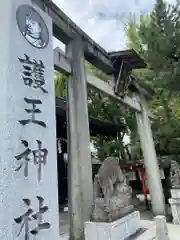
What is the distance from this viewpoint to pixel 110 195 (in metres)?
3.75

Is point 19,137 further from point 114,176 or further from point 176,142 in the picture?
point 176,142

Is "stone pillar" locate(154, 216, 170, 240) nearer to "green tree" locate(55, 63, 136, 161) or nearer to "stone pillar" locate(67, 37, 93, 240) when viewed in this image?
"stone pillar" locate(67, 37, 93, 240)

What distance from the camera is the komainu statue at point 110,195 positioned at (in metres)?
3.55

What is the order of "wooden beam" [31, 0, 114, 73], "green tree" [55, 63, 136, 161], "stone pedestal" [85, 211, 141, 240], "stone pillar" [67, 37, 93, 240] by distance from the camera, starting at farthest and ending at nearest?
"green tree" [55, 63, 136, 161], "wooden beam" [31, 0, 114, 73], "stone pillar" [67, 37, 93, 240], "stone pedestal" [85, 211, 141, 240]

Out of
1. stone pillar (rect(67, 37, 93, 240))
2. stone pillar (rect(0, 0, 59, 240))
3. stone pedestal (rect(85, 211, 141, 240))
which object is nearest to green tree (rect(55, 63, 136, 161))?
stone pillar (rect(67, 37, 93, 240))

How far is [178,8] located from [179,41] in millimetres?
922

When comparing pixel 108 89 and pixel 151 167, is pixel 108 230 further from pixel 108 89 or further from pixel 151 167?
pixel 151 167

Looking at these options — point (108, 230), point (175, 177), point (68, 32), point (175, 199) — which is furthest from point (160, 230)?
point (68, 32)

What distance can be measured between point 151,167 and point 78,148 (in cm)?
407

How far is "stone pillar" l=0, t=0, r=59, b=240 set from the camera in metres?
1.70

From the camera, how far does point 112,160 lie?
13.6 feet

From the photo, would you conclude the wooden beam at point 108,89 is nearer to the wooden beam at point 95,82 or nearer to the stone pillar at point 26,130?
the wooden beam at point 95,82

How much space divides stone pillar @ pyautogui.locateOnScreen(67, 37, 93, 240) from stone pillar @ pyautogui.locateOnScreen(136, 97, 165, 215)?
379 centimetres

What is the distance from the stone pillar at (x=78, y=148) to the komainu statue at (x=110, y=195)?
236 mm
